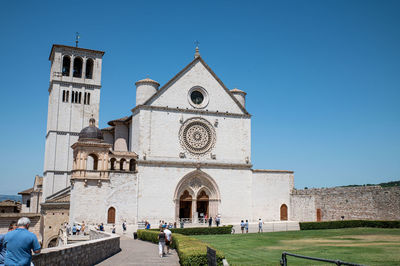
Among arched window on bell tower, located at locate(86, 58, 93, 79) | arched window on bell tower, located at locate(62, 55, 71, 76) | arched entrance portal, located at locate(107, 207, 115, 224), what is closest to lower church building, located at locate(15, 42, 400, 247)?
arched entrance portal, located at locate(107, 207, 115, 224)

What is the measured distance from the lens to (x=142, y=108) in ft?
136

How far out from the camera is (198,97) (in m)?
44.6

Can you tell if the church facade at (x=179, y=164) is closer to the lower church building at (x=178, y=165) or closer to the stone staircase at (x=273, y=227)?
the lower church building at (x=178, y=165)

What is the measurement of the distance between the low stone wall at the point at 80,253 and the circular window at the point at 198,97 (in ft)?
80.3

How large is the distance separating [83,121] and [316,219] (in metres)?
34.3

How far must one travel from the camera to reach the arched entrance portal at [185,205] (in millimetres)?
42875

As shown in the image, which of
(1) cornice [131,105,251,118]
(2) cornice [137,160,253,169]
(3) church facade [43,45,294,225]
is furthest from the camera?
(1) cornice [131,105,251,118]

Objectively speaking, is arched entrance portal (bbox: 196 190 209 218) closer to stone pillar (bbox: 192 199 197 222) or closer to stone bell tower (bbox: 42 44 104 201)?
stone pillar (bbox: 192 199 197 222)

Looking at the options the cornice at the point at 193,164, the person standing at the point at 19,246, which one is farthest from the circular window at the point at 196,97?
the person standing at the point at 19,246

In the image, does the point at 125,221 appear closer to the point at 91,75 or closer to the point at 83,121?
the point at 83,121

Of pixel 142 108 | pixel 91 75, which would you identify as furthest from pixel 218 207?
pixel 91 75

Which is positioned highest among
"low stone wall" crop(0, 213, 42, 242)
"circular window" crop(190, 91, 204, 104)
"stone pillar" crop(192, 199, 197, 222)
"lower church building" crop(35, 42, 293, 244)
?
"circular window" crop(190, 91, 204, 104)

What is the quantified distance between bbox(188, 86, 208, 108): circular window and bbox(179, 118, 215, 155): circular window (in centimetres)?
178

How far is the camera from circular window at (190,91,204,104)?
44.2 meters
